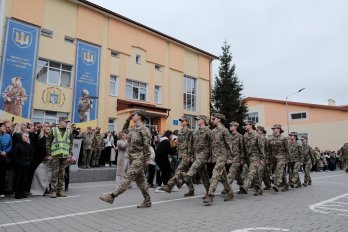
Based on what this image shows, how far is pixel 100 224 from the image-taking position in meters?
5.35

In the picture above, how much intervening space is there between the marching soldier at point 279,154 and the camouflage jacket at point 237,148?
1680 millimetres

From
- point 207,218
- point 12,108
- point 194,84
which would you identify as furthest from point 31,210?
point 194,84

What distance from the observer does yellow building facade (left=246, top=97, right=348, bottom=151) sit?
123 feet

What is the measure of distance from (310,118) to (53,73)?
3175 centimetres

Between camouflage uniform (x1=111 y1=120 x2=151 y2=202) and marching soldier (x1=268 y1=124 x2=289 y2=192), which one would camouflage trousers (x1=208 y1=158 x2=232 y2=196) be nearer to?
camouflage uniform (x1=111 y1=120 x2=151 y2=202)

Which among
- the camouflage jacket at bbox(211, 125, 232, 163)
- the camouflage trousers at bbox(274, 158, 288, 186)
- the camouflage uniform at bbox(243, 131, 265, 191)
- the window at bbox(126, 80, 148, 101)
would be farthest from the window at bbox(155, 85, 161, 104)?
the camouflage jacket at bbox(211, 125, 232, 163)

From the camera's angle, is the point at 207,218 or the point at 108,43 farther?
the point at 108,43

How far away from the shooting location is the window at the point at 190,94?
2982cm

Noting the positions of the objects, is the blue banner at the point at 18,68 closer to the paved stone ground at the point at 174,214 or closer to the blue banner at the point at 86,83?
the blue banner at the point at 86,83

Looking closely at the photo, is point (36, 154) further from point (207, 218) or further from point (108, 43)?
point (108, 43)

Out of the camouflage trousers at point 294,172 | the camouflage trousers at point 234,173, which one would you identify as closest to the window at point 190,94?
the camouflage trousers at point 294,172

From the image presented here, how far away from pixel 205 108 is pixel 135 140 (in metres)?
25.0

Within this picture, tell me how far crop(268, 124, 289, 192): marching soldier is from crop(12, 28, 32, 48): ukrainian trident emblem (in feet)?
49.6

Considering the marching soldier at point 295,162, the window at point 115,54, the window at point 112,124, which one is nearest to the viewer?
the marching soldier at point 295,162
